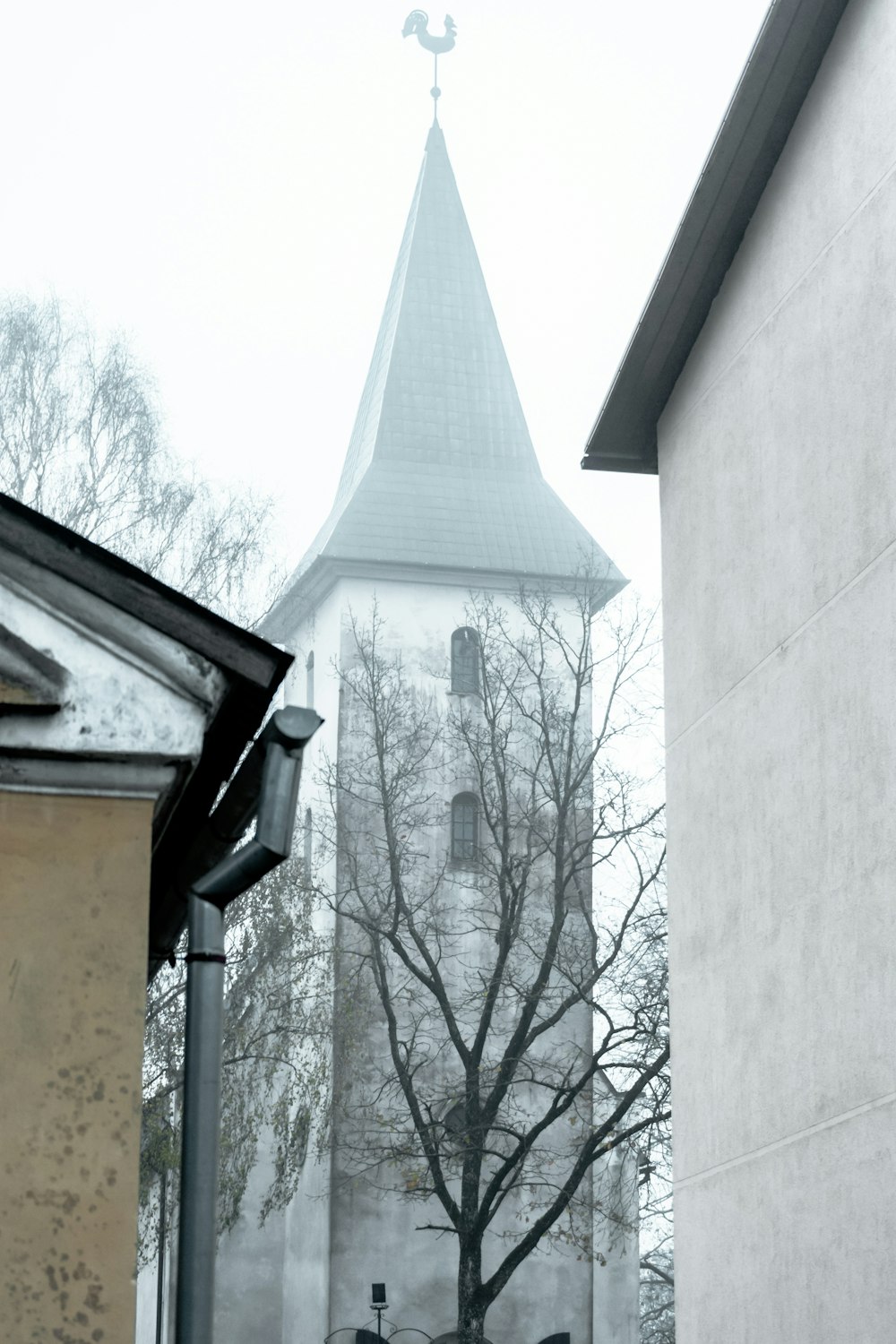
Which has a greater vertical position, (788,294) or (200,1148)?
(788,294)

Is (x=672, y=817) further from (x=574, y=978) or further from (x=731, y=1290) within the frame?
(x=574, y=978)

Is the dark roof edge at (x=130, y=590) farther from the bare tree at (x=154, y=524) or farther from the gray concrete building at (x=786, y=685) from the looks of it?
the bare tree at (x=154, y=524)

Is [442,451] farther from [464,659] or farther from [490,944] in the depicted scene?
[490,944]

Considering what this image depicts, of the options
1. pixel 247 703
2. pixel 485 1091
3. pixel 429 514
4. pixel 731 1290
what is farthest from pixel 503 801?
pixel 247 703

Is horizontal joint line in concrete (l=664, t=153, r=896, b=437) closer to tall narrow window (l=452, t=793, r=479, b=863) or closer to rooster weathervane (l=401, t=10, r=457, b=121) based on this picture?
tall narrow window (l=452, t=793, r=479, b=863)

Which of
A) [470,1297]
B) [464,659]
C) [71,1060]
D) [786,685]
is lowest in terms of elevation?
[470,1297]

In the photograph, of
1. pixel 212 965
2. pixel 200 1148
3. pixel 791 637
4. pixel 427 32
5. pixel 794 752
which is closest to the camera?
pixel 200 1148

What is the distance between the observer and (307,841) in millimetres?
35500

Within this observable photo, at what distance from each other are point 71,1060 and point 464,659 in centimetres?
3328

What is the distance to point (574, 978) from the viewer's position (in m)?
26.3

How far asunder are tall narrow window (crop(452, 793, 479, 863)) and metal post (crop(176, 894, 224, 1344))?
2978 cm

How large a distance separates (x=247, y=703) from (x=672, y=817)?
735 cm

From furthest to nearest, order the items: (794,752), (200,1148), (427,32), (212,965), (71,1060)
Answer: (427,32) → (794,752) → (212,965) → (200,1148) → (71,1060)

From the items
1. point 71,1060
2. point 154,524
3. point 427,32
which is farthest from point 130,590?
point 427,32
